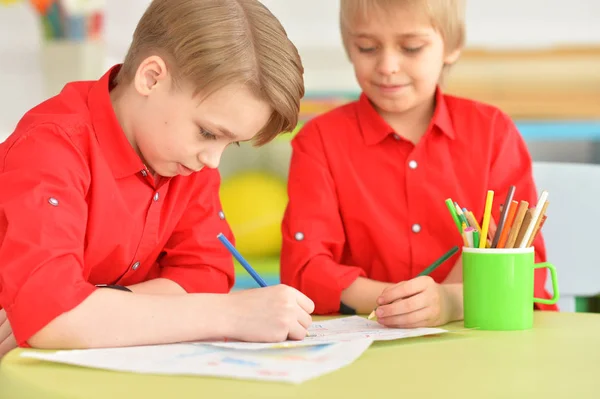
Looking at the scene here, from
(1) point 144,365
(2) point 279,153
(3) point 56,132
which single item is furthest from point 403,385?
(2) point 279,153

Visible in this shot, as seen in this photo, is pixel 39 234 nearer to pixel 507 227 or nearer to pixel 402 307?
pixel 402 307

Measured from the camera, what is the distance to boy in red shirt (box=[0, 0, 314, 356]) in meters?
1.01

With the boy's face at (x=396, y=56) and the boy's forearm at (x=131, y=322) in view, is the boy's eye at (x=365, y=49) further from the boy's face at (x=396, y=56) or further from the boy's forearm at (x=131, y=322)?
the boy's forearm at (x=131, y=322)

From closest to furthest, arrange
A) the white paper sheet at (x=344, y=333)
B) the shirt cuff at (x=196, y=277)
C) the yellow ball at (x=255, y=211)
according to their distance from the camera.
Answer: the white paper sheet at (x=344, y=333)
the shirt cuff at (x=196, y=277)
the yellow ball at (x=255, y=211)

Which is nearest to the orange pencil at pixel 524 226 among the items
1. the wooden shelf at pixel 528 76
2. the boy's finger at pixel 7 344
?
the boy's finger at pixel 7 344

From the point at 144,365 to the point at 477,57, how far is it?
220cm

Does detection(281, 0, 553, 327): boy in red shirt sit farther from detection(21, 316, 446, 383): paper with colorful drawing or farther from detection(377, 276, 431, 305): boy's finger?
detection(21, 316, 446, 383): paper with colorful drawing

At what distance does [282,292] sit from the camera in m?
1.07

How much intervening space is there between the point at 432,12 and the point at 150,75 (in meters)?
0.55

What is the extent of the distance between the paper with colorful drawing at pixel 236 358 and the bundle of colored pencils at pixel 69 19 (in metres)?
1.89

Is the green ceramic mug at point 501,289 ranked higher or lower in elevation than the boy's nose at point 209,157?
lower

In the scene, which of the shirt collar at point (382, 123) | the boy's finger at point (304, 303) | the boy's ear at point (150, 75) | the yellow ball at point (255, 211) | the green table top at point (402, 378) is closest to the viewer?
the green table top at point (402, 378)

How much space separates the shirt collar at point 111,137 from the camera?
120cm

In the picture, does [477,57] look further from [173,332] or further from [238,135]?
[173,332]
